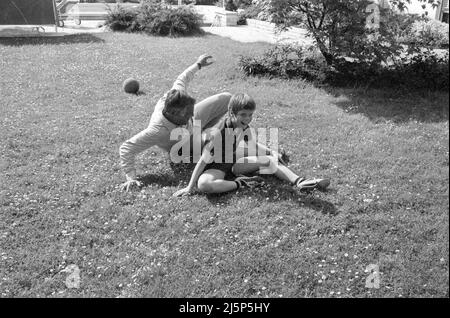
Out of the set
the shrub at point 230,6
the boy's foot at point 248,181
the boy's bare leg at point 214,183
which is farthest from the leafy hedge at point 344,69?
the shrub at point 230,6

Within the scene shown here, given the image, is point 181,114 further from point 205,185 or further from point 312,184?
point 312,184

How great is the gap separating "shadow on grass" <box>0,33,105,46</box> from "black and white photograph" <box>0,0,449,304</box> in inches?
179

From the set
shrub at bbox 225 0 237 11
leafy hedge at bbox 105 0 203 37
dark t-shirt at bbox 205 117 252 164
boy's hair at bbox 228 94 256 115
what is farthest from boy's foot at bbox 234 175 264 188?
shrub at bbox 225 0 237 11

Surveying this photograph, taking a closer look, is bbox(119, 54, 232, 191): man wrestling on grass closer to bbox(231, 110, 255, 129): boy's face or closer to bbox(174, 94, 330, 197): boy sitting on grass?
bbox(174, 94, 330, 197): boy sitting on grass

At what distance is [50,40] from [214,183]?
39.4 feet

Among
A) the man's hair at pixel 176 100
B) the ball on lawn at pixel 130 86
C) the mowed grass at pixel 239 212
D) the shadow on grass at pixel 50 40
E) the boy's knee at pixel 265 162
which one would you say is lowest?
the mowed grass at pixel 239 212

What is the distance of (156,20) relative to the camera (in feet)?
54.5

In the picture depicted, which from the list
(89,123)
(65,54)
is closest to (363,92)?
(89,123)

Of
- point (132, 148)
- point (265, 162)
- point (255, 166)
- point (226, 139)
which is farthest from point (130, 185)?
point (265, 162)

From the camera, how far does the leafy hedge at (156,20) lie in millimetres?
16672

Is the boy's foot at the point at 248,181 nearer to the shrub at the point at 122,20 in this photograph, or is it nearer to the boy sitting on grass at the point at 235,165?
the boy sitting on grass at the point at 235,165

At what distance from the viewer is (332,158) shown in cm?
592

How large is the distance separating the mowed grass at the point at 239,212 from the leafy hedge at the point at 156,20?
9290 millimetres
